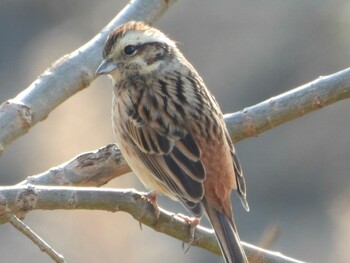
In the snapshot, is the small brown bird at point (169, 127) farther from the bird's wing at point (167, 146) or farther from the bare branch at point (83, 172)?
the bare branch at point (83, 172)

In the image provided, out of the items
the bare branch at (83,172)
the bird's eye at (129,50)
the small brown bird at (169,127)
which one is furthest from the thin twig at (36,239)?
the bird's eye at (129,50)

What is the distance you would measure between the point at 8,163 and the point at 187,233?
8.13 meters

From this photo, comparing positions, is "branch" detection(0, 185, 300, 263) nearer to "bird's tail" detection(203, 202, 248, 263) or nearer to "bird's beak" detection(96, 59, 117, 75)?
"bird's tail" detection(203, 202, 248, 263)

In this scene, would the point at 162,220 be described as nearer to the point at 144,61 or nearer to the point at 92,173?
the point at 92,173

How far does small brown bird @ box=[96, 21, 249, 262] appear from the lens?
203 inches

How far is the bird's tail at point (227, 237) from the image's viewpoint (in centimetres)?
461

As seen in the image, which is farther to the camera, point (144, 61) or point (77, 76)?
point (144, 61)

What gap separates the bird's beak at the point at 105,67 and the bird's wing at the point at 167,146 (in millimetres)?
226

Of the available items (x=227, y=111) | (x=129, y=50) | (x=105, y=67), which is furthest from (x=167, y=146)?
(x=227, y=111)

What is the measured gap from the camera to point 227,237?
15.5 feet

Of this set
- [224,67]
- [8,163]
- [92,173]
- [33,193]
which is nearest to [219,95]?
[224,67]

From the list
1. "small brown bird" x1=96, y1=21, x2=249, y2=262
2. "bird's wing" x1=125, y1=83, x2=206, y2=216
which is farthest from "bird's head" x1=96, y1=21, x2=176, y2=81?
"bird's wing" x1=125, y1=83, x2=206, y2=216

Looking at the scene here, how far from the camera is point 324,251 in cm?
1125

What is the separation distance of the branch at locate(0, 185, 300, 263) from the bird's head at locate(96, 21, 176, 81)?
1040 mm
